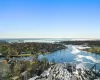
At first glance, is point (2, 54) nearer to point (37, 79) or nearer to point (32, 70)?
point (32, 70)

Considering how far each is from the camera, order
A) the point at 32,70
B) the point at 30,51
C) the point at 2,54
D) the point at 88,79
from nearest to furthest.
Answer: the point at 88,79 < the point at 32,70 < the point at 2,54 < the point at 30,51

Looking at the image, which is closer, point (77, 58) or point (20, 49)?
point (77, 58)

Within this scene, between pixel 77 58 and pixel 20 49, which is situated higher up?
pixel 20 49

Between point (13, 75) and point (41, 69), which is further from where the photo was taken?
point (41, 69)

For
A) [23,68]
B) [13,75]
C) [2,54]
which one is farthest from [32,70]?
[2,54]

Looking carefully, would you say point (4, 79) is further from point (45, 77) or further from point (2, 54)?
point (2, 54)

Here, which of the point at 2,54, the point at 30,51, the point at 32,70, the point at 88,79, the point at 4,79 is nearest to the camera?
the point at 4,79

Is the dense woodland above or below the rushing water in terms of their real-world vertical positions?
above

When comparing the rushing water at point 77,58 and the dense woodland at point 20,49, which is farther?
the dense woodland at point 20,49

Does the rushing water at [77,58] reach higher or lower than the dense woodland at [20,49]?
lower

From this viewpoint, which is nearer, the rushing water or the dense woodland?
the rushing water
